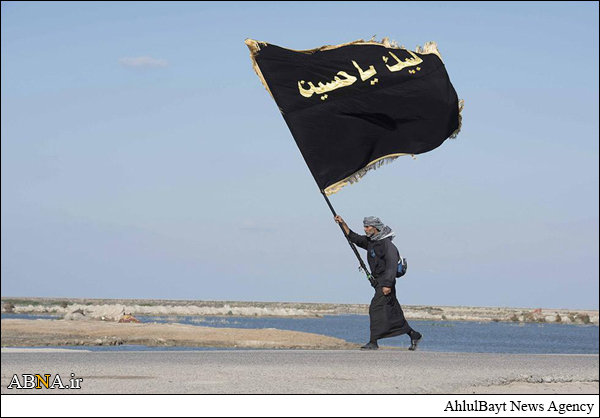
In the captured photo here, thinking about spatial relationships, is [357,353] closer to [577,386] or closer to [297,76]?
[577,386]

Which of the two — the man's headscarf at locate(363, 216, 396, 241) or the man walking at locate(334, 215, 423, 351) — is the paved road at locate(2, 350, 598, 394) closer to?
the man walking at locate(334, 215, 423, 351)

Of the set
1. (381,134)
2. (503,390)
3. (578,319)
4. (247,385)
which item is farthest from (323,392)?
(578,319)

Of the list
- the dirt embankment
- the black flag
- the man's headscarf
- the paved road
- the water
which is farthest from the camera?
the water

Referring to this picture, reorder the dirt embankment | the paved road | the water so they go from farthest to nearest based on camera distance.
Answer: the water → the dirt embankment → the paved road

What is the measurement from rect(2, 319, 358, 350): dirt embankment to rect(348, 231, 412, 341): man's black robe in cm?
1317

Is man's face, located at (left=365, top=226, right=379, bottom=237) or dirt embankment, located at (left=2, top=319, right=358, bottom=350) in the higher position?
dirt embankment, located at (left=2, top=319, right=358, bottom=350)

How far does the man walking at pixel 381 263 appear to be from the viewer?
9719 mm

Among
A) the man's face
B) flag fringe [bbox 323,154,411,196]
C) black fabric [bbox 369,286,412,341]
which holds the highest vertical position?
flag fringe [bbox 323,154,411,196]

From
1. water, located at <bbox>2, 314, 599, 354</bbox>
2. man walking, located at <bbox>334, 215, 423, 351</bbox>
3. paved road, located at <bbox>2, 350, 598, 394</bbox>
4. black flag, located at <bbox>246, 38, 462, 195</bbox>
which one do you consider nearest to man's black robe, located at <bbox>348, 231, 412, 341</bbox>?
man walking, located at <bbox>334, 215, 423, 351</bbox>

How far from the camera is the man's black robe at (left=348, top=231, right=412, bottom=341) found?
9742 millimetres

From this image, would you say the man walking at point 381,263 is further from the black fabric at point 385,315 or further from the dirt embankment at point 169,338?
the dirt embankment at point 169,338

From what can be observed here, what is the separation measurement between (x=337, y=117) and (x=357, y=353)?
8.19m

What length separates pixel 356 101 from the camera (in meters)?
10.9

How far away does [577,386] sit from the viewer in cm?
1326
